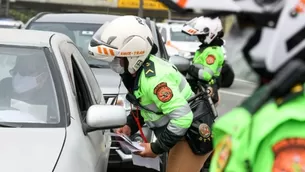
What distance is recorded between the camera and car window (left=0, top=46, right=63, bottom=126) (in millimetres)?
3793

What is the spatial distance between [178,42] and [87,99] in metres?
15.4

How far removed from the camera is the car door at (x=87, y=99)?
12.8 ft

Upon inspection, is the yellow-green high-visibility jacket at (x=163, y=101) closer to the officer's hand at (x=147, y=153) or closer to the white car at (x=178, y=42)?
the officer's hand at (x=147, y=153)

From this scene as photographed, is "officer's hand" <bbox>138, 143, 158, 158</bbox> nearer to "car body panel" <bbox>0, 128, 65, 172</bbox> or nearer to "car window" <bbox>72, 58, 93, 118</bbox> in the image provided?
"car window" <bbox>72, 58, 93, 118</bbox>

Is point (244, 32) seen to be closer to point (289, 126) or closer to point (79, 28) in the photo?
point (289, 126)

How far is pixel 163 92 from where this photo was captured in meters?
4.02

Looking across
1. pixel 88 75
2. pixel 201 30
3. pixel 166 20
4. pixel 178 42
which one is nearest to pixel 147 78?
pixel 88 75

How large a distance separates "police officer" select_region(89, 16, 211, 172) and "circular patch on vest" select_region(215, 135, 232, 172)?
7.31 ft

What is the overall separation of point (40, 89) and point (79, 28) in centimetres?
430

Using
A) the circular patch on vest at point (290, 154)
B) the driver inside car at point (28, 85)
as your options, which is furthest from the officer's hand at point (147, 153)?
the circular patch on vest at point (290, 154)

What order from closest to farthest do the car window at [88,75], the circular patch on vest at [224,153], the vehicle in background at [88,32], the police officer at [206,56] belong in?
the circular patch on vest at [224,153]
the car window at [88,75]
the vehicle in background at [88,32]
the police officer at [206,56]

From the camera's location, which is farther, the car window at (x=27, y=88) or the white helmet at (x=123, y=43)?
the white helmet at (x=123, y=43)

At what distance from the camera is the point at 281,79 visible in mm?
1660

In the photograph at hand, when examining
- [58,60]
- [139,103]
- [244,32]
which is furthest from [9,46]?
[244,32]
